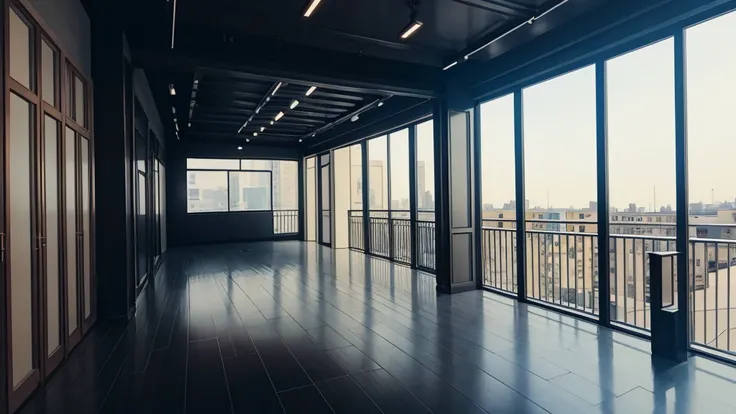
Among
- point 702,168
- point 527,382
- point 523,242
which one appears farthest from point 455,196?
point 527,382

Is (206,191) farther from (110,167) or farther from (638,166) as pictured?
(638,166)

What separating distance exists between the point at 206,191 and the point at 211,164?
0.78 meters

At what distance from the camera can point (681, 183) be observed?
122 inches

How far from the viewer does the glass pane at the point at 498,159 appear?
4.90m

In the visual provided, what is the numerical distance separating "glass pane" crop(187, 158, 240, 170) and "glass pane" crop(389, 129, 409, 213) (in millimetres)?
5554

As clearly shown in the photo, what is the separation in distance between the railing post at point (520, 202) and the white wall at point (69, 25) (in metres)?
4.47

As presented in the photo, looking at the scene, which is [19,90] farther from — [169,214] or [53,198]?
[169,214]

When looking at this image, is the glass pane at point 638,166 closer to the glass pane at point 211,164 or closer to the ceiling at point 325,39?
the ceiling at point 325,39

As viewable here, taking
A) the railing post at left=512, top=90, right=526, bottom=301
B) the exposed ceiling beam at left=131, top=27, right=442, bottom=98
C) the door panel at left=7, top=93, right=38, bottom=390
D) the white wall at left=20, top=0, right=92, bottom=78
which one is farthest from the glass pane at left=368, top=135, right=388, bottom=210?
the door panel at left=7, top=93, right=38, bottom=390

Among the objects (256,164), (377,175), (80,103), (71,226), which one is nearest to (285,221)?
(256,164)

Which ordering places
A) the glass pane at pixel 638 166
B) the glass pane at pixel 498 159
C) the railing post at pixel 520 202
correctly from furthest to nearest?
the glass pane at pixel 498 159 → the railing post at pixel 520 202 → the glass pane at pixel 638 166

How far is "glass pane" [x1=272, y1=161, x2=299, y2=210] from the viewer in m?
11.9

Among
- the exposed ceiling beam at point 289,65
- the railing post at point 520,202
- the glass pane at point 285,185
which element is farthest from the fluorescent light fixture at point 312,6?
the glass pane at point 285,185

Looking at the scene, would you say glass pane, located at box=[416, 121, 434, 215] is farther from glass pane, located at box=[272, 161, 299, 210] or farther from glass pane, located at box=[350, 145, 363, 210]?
glass pane, located at box=[272, 161, 299, 210]
